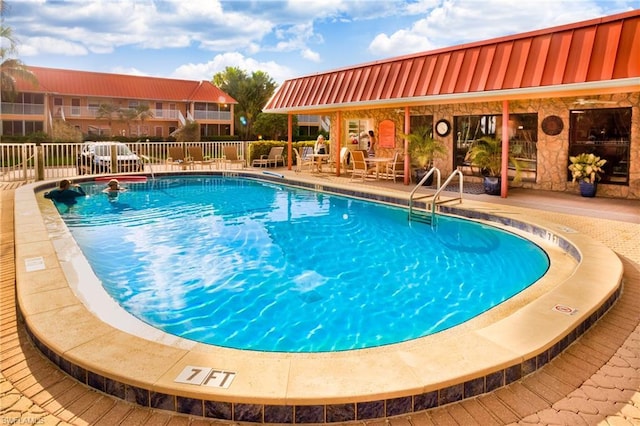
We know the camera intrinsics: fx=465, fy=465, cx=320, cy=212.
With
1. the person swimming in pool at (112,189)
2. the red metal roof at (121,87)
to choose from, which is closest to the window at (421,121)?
the person swimming in pool at (112,189)

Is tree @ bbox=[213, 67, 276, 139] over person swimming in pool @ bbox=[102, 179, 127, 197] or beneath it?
over

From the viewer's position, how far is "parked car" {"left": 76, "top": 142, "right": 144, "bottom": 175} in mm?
16688

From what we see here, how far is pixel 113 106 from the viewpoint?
37.2 metres

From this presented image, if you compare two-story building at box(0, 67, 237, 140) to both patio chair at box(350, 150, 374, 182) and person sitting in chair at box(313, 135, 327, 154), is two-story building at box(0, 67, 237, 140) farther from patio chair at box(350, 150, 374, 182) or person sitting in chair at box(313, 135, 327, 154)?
patio chair at box(350, 150, 374, 182)

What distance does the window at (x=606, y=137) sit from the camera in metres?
10.8

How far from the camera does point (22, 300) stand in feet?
13.7

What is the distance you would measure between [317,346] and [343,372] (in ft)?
4.36

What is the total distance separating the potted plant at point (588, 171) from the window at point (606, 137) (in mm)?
224

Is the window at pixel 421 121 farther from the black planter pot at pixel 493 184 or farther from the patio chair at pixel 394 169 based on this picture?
the black planter pot at pixel 493 184

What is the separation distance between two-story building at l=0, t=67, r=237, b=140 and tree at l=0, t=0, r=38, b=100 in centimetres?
140

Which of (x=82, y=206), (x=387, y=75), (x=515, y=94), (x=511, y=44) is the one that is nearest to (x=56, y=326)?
(x=82, y=206)

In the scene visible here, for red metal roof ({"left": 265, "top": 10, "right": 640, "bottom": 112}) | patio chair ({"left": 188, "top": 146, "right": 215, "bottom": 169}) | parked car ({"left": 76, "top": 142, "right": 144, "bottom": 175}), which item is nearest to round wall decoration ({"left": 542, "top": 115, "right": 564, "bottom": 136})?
red metal roof ({"left": 265, "top": 10, "right": 640, "bottom": 112})

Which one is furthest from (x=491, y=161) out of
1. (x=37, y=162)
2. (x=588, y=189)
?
(x=37, y=162)

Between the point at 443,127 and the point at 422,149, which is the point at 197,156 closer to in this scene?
the point at 422,149
